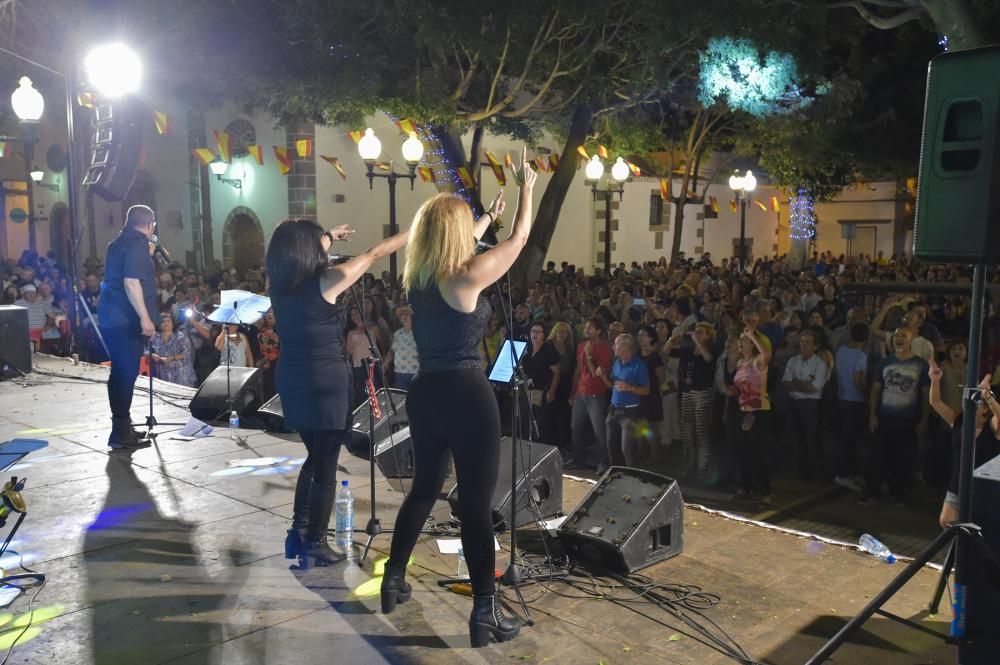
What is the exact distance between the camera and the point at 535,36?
13.0 meters

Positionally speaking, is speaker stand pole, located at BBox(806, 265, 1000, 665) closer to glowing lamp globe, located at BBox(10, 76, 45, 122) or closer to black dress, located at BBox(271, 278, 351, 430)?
black dress, located at BBox(271, 278, 351, 430)

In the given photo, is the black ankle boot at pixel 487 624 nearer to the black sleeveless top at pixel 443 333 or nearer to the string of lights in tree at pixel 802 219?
the black sleeveless top at pixel 443 333

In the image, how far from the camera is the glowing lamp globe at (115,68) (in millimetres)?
9812

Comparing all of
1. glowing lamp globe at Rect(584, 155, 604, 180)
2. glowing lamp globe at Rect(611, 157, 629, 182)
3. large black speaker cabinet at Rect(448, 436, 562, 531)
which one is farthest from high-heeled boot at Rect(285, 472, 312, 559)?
glowing lamp globe at Rect(611, 157, 629, 182)

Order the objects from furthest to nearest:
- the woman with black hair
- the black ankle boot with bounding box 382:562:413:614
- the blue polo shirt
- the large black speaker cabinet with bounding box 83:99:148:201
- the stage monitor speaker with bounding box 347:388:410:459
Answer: the large black speaker cabinet with bounding box 83:99:148:201 < the blue polo shirt < the stage monitor speaker with bounding box 347:388:410:459 < the woman with black hair < the black ankle boot with bounding box 382:562:413:614

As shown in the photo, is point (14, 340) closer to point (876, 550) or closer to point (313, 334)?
point (313, 334)

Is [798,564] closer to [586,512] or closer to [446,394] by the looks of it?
[586,512]

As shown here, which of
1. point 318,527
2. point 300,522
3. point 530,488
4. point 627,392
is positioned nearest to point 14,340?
point 627,392

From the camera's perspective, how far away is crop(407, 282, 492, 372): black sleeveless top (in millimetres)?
3467

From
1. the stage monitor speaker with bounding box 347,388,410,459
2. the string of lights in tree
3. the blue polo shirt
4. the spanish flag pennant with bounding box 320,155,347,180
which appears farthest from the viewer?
the string of lights in tree

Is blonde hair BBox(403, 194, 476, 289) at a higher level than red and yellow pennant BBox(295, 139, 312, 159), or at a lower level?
lower

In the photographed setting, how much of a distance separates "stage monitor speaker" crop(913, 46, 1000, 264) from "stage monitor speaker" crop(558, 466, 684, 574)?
1777 millimetres

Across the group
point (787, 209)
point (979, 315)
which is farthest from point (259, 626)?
point (787, 209)

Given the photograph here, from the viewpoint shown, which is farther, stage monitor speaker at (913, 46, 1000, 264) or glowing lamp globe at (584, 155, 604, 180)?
glowing lamp globe at (584, 155, 604, 180)
